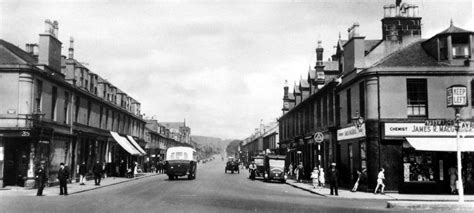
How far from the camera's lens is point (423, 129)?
23.4 meters

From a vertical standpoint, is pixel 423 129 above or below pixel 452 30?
below

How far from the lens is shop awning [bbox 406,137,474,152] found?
875 inches

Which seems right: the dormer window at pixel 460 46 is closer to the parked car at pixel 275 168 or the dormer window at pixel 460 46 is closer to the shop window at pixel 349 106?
the shop window at pixel 349 106

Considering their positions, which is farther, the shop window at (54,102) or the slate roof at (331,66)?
the slate roof at (331,66)

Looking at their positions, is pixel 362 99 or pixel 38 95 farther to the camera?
pixel 38 95

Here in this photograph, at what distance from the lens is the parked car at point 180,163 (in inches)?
1428

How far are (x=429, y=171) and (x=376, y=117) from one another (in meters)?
4.07

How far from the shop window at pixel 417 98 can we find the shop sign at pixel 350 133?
267cm

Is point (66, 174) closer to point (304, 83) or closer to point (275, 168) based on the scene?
point (275, 168)

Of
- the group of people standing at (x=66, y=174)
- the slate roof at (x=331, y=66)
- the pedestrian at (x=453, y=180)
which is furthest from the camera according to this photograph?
the slate roof at (x=331, y=66)

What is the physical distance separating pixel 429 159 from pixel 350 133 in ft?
15.8

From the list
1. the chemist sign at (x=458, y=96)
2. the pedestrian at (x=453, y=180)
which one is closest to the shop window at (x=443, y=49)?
the pedestrian at (x=453, y=180)

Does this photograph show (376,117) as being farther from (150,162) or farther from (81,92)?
(150,162)

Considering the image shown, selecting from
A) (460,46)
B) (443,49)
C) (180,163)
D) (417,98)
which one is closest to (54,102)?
(180,163)
